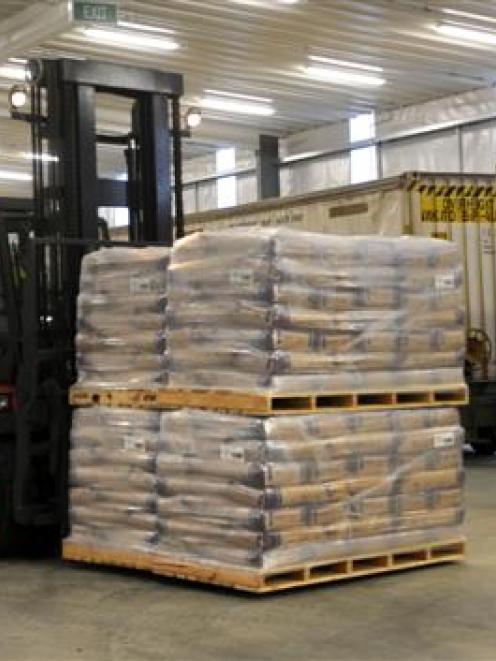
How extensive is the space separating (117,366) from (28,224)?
1428 millimetres

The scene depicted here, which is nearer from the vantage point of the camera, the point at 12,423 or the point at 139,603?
the point at 139,603

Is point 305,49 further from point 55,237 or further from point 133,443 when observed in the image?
point 133,443

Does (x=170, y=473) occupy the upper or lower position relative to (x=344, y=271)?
lower

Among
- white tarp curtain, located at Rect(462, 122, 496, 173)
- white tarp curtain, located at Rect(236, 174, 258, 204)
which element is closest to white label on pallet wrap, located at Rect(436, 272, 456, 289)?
white tarp curtain, located at Rect(462, 122, 496, 173)

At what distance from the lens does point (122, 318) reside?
705 cm

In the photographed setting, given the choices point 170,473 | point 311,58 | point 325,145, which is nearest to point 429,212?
point 311,58

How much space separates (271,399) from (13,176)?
69.8 feet

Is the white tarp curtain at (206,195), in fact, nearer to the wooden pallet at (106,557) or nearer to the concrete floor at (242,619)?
the wooden pallet at (106,557)

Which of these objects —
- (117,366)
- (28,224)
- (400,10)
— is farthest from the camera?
(400,10)

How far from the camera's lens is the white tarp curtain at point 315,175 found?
Answer: 2122 centimetres

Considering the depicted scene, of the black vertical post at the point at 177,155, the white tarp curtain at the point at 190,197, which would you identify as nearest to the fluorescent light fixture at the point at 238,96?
the white tarp curtain at the point at 190,197

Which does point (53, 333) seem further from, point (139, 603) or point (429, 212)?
point (429, 212)

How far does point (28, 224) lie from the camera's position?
7.91 m

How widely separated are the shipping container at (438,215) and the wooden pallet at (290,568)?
252 inches
